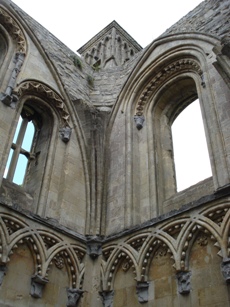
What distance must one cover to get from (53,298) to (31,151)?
11.0 feet

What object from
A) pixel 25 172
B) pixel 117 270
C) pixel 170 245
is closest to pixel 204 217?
pixel 170 245

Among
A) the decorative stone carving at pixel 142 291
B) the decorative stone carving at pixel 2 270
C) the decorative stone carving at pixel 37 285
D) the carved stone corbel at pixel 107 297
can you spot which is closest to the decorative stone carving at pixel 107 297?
the carved stone corbel at pixel 107 297

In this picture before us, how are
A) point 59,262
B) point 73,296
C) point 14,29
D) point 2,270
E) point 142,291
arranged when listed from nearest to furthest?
point 2,270 < point 142,291 < point 73,296 < point 59,262 < point 14,29

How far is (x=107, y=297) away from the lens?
19.9 ft

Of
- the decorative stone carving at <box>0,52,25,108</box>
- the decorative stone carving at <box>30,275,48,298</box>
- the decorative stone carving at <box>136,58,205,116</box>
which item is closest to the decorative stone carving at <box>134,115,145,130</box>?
the decorative stone carving at <box>136,58,205,116</box>

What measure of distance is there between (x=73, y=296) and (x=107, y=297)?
59 centimetres

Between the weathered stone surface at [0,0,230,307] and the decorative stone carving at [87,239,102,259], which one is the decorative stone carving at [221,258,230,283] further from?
the decorative stone carving at [87,239,102,259]

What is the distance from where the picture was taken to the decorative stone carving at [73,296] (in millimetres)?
5930

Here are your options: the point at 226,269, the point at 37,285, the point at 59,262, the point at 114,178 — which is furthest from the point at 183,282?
the point at 114,178

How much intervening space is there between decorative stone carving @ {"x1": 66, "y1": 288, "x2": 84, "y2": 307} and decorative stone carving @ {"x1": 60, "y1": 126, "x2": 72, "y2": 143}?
3324 millimetres

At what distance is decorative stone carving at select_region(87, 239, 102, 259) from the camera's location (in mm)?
6578

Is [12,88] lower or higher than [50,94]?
lower

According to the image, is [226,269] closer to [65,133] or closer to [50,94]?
[65,133]

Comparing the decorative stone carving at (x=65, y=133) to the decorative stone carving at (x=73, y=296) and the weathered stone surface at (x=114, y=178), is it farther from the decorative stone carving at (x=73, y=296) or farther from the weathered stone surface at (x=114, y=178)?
the decorative stone carving at (x=73, y=296)
